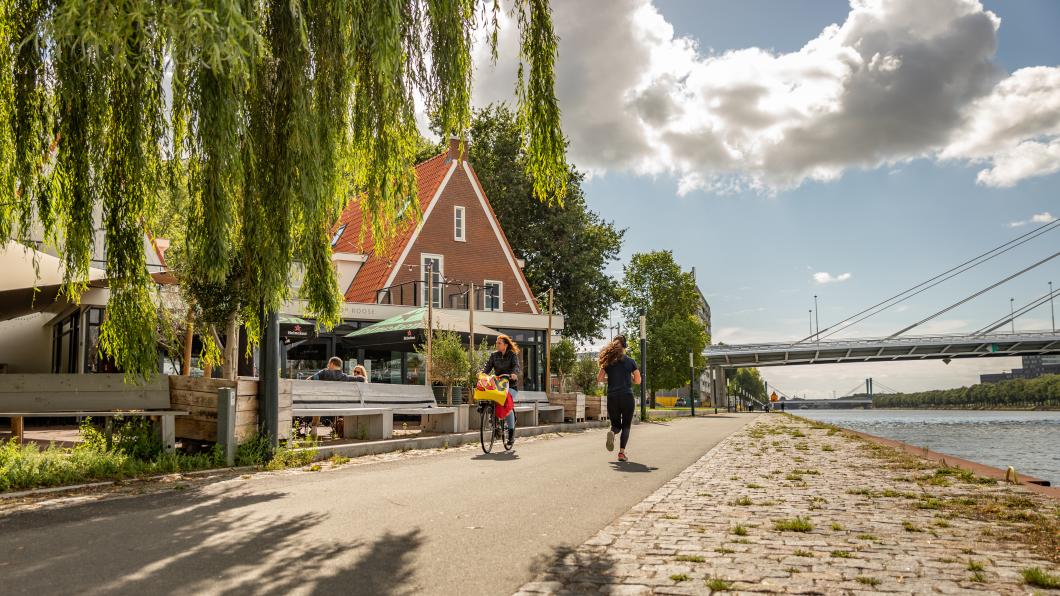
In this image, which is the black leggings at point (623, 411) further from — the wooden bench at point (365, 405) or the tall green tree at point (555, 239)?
the tall green tree at point (555, 239)

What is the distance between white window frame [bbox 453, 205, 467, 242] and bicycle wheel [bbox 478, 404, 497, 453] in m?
21.5

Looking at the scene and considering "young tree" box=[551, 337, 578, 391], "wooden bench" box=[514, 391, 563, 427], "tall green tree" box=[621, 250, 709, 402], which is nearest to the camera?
"wooden bench" box=[514, 391, 563, 427]

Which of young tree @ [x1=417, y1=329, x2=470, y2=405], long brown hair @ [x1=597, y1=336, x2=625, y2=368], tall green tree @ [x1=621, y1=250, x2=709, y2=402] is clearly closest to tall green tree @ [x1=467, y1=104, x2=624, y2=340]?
tall green tree @ [x1=621, y1=250, x2=709, y2=402]

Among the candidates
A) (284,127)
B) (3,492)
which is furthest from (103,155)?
(3,492)

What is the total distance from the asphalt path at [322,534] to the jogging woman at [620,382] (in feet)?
7.18

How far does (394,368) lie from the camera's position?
2864 cm

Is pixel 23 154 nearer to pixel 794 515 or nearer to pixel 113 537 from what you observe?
pixel 113 537

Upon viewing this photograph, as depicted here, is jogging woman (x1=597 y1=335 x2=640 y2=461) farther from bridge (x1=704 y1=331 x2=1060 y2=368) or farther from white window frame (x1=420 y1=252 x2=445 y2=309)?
bridge (x1=704 y1=331 x2=1060 y2=368)

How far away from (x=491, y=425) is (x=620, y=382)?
7.54 feet

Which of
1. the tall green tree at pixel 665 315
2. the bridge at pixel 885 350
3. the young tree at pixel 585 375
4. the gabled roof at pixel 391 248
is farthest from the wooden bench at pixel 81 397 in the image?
the bridge at pixel 885 350

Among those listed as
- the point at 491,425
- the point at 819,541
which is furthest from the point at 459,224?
the point at 819,541

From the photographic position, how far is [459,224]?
3350 cm

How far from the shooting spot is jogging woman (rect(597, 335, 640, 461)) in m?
11.2

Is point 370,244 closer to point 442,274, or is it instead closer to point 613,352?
point 442,274
